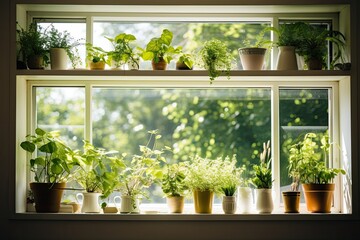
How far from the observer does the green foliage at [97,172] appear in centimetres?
414

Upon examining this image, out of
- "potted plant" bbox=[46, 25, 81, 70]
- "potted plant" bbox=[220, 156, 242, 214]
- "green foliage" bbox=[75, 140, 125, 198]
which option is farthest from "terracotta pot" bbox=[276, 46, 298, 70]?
"potted plant" bbox=[46, 25, 81, 70]

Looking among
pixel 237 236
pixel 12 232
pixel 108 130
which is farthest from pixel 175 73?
pixel 12 232

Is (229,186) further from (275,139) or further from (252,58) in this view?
(252,58)

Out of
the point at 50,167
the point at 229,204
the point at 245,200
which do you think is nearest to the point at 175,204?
the point at 229,204

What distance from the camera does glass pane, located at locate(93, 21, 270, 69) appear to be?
177 inches

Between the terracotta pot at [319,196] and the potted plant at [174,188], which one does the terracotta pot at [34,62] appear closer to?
the potted plant at [174,188]

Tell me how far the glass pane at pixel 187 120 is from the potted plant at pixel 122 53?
28 cm

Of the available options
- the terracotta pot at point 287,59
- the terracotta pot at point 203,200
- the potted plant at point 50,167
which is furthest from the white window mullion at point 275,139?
the potted plant at point 50,167

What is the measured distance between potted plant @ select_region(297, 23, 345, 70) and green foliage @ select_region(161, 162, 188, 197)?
107 cm

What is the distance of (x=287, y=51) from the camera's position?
4.27m

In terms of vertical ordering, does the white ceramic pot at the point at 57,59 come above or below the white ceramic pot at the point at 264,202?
above

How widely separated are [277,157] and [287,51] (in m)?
0.71

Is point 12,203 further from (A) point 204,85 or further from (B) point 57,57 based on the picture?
(A) point 204,85

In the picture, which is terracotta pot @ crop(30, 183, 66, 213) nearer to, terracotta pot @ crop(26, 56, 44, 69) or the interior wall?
the interior wall
